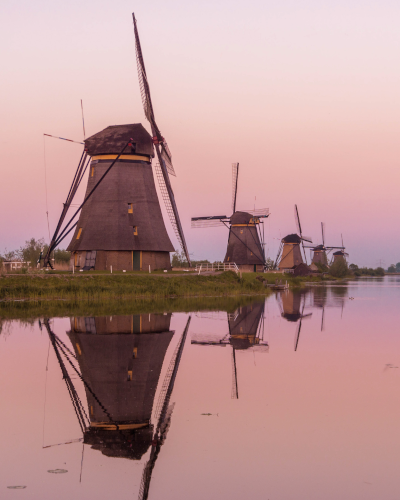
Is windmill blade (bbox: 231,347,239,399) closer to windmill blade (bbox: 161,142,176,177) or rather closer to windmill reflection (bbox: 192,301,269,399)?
windmill reflection (bbox: 192,301,269,399)

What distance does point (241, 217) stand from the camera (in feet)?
230

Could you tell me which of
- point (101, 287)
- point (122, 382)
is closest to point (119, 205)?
point (101, 287)

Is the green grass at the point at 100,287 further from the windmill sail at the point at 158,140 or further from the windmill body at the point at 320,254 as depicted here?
the windmill body at the point at 320,254

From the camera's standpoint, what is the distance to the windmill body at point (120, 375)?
7.59 meters

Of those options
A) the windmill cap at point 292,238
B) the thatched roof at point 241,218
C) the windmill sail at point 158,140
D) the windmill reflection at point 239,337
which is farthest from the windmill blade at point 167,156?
the windmill cap at point 292,238

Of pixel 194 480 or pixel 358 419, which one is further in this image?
pixel 358 419

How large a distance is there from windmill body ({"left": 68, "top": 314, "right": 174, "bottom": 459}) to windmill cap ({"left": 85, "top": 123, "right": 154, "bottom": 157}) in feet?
62.4

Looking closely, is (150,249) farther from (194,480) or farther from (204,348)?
(194,480)

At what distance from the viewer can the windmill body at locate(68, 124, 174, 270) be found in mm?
37031

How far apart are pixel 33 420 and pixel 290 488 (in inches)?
164

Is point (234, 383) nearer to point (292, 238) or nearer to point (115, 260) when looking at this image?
point (115, 260)

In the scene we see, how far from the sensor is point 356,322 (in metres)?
22.7

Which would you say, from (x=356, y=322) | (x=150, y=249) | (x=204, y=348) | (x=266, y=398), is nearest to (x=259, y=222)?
(x=150, y=249)

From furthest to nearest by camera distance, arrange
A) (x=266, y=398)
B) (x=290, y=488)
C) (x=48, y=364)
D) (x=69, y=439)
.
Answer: (x=48, y=364)
(x=266, y=398)
(x=69, y=439)
(x=290, y=488)
